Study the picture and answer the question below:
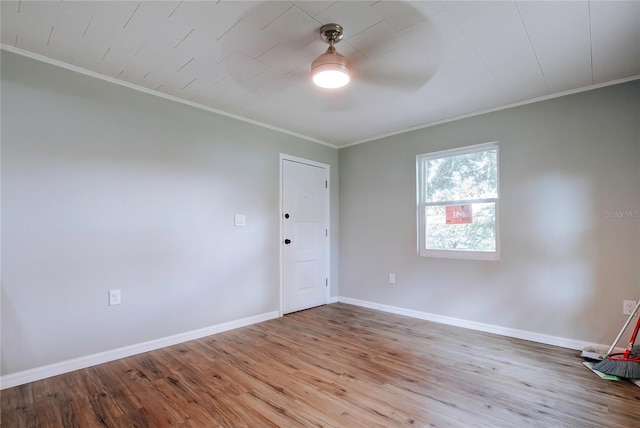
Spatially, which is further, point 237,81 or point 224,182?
point 224,182

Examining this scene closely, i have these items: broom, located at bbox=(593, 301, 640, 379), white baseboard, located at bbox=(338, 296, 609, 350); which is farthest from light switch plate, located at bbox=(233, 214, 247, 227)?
broom, located at bbox=(593, 301, 640, 379)

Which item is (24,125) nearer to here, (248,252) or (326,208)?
(248,252)

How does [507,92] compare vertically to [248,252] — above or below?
above

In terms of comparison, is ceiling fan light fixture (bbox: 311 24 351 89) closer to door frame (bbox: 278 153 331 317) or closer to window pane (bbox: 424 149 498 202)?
door frame (bbox: 278 153 331 317)

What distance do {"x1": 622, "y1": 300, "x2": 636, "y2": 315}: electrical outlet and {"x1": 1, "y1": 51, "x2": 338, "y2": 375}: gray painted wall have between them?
133 inches

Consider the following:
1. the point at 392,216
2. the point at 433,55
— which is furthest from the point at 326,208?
the point at 433,55

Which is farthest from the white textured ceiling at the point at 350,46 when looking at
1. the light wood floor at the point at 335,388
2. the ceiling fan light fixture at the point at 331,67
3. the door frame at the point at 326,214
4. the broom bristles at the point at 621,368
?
the light wood floor at the point at 335,388

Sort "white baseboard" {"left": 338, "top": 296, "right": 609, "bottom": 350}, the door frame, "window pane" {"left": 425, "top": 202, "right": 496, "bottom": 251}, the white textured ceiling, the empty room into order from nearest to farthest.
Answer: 1. the white textured ceiling
2. the empty room
3. "white baseboard" {"left": 338, "top": 296, "right": 609, "bottom": 350}
4. "window pane" {"left": 425, "top": 202, "right": 496, "bottom": 251}
5. the door frame

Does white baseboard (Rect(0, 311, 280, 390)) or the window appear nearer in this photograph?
white baseboard (Rect(0, 311, 280, 390))

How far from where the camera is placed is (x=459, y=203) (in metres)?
3.45

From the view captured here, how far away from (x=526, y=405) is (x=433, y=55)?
238 centimetres

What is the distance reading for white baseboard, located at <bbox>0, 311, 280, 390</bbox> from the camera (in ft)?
6.95

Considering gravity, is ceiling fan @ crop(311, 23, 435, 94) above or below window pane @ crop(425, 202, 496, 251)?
above

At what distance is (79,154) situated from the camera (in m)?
2.40
